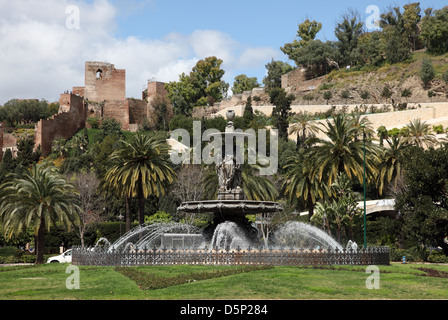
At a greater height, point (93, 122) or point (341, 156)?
point (93, 122)

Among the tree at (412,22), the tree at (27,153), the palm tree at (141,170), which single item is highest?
the tree at (412,22)

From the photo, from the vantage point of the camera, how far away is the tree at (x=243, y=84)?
127394 mm

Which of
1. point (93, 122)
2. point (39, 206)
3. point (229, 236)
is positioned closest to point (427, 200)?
point (229, 236)

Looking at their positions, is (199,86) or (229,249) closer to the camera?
(229,249)

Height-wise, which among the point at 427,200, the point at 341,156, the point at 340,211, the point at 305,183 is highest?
the point at 341,156

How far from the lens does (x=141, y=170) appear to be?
38188 millimetres

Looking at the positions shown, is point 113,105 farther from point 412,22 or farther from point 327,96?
point 412,22

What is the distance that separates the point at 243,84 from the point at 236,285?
114 m

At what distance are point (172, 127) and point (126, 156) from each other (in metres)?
52.2

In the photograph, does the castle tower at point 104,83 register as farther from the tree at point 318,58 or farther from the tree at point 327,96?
the tree at point 327,96

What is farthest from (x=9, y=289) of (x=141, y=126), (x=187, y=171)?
(x=141, y=126)

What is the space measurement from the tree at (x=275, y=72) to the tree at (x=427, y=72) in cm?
2996

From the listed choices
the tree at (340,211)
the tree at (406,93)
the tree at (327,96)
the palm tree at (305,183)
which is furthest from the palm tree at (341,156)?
the tree at (327,96)
